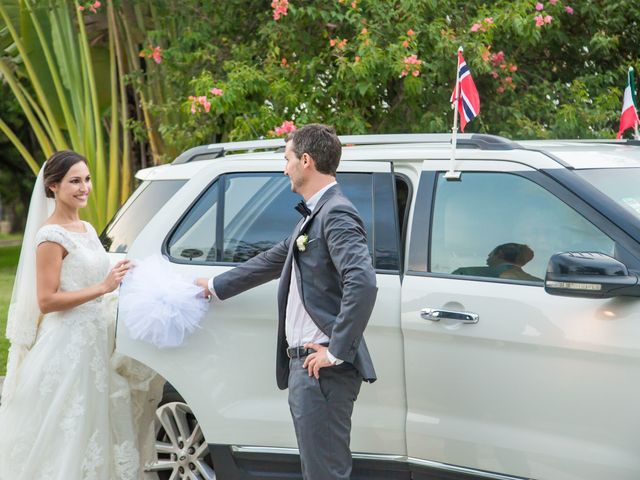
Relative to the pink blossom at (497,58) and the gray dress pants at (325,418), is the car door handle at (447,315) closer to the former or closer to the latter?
the gray dress pants at (325,418)

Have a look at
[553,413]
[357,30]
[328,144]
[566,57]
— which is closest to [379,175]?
[328,144]

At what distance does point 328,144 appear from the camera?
3.86m

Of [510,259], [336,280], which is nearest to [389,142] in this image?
[510,259]

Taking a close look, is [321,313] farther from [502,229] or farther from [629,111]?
[629,111]

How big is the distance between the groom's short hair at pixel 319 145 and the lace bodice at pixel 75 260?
5.22 feet

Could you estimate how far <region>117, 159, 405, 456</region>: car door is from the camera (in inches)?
172

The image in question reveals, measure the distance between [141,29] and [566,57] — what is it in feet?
15.4

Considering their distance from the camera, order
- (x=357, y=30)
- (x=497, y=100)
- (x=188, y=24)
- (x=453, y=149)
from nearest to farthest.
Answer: (x=453, y=149)
(x=357, y=30)
(x=497, y=100)
(x=188, y=24)

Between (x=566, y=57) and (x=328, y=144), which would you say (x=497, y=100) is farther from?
(x=328, y=144)

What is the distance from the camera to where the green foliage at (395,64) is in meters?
8.50

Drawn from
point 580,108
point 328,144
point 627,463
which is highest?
point 328,144

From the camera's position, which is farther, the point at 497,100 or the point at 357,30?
the point at 497,100

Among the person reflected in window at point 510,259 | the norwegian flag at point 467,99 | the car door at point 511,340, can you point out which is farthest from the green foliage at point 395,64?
the person reflected in window at point 510,259

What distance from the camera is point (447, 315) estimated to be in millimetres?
4152
